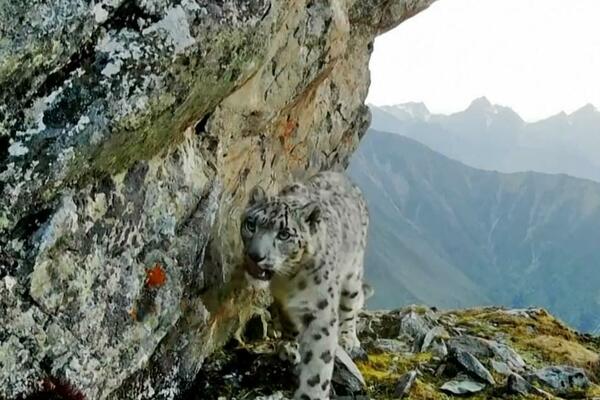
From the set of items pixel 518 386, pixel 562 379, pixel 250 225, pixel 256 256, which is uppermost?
pixel 250 225

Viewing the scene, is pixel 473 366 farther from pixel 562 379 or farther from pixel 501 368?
pixel 562 379

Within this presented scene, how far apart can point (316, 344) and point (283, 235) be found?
217cm

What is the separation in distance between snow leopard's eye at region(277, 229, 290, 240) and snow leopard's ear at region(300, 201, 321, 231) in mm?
589

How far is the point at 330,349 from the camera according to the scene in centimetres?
1620

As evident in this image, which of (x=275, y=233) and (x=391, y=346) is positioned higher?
(x=275, y=233)

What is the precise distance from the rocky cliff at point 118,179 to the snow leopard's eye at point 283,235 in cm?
120

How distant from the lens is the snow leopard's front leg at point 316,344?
1589 centimetres

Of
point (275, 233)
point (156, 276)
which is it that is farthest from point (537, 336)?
point (156, 276)

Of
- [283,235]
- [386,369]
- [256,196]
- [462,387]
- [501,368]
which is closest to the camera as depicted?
[283,235]

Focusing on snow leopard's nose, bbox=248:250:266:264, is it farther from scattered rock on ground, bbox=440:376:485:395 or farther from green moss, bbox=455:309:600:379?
green moss, bbox=455:309:600:379

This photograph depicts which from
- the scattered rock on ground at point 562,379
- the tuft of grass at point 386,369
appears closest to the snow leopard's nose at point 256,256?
the tuft of grass at point 386,369

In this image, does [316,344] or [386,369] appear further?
[386,369]

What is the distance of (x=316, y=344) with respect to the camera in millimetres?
16094

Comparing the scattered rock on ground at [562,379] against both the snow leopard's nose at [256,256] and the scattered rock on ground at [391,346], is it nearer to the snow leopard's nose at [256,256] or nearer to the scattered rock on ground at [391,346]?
the scattered rock on ground at [391,346]
